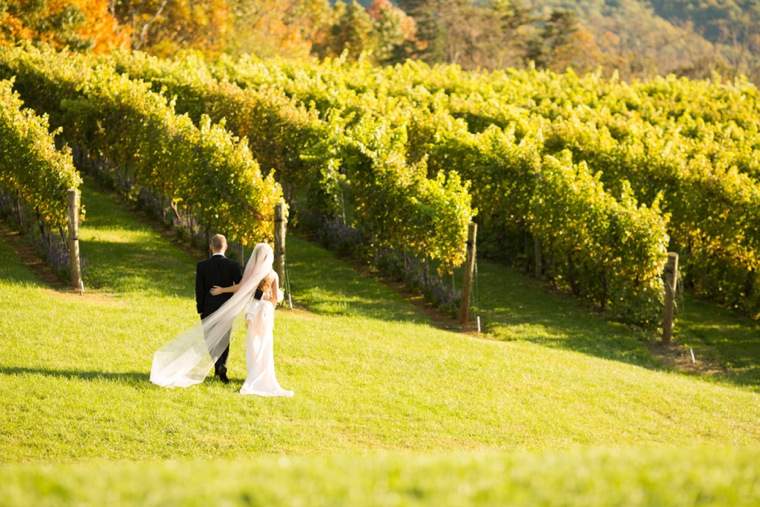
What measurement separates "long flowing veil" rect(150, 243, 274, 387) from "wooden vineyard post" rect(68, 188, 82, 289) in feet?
18.1

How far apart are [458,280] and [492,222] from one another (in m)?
2.61

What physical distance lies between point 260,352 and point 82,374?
2048 millimetres

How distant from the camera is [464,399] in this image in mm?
10078

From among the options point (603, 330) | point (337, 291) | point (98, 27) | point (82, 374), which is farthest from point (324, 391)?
point (98, 27)

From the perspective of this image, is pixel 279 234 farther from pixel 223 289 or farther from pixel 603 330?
pixel 603 330

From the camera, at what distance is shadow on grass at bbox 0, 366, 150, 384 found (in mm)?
9297

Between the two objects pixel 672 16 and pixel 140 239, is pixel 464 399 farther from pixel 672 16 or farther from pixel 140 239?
pixel 672 16

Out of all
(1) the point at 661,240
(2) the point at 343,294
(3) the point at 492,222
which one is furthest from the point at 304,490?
(3) the point at 492,222

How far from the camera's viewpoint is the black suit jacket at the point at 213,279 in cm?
952

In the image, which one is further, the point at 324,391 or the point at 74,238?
the point at 74,238

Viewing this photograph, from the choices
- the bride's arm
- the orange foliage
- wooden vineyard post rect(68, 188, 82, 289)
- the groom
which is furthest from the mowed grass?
the orange foliage

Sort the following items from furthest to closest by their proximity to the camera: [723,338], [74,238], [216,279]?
[723,338], [74,238], [216,279]

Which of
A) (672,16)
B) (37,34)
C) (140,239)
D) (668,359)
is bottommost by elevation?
(668,359)

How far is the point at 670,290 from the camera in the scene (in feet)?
49.3
